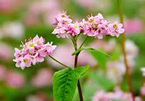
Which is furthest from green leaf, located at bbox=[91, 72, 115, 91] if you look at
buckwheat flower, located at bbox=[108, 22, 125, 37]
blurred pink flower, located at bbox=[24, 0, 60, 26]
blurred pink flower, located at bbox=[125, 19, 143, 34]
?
blurred pink flower, located at bbox=[24, 0, 60, 26]

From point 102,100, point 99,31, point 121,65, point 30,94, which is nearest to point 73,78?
point 99,31

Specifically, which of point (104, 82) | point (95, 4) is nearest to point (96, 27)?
point (104, 82)

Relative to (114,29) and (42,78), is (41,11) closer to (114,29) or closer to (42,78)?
(42,78)

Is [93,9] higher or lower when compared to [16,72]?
higher

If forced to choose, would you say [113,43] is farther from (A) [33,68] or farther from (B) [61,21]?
(B) [61,21]

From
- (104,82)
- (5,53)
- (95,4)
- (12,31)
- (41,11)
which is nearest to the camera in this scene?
(104,82)

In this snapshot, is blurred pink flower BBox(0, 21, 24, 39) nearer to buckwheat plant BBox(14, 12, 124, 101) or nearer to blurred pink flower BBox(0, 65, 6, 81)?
blurred pink flower BBox(0, 65, 6, 81)

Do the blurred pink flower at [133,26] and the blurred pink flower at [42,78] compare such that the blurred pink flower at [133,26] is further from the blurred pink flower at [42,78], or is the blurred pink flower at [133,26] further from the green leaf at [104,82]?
the green leaf at [104,82]
